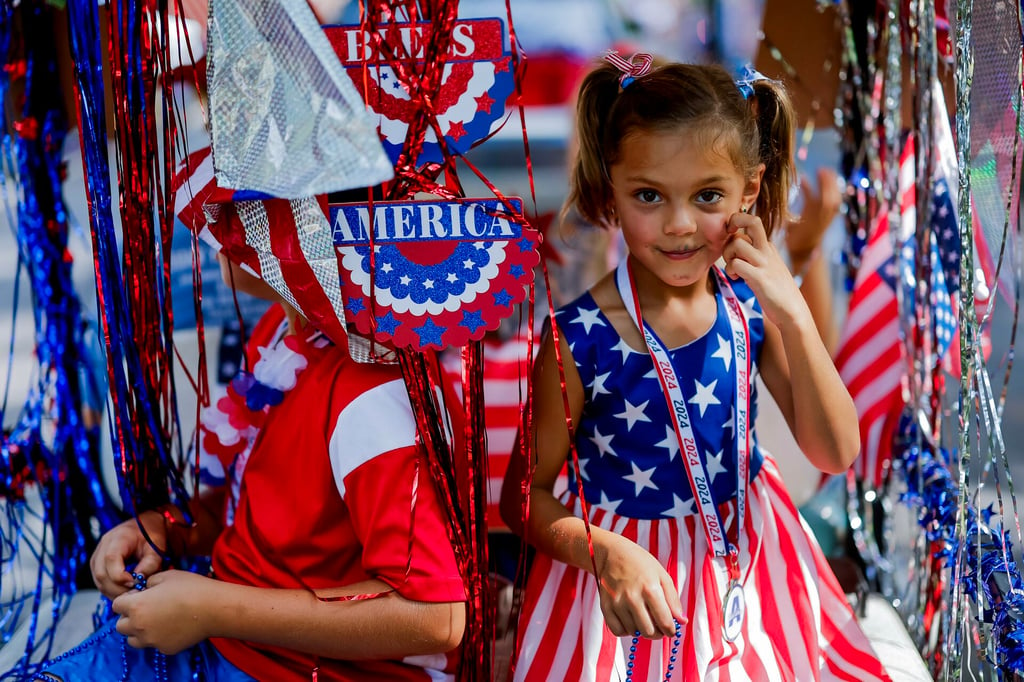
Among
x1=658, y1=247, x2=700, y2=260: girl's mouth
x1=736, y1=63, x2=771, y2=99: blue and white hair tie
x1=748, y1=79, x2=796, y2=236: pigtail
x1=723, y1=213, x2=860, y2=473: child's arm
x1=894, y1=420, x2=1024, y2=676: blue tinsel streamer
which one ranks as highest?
x1=736, y1=63, x2=771, y2=99: blue and white hair tie

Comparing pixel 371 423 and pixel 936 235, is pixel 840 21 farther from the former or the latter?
pixel 371 423

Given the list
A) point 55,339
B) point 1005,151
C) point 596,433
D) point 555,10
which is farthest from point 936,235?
point 555,10

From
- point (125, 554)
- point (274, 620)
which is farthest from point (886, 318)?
point (125, 554)

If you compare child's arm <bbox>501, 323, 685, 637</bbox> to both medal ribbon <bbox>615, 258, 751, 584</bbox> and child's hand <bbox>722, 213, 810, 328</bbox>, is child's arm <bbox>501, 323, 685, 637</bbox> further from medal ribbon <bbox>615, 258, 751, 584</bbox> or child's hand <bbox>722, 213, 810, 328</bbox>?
child's hand <bbox>722, 213, 810, 328</bbox>

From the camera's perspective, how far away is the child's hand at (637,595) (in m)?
1.13

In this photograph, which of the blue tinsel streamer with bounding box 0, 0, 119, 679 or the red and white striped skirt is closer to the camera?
the red and white striped skirt

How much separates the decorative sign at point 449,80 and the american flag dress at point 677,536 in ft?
1.13

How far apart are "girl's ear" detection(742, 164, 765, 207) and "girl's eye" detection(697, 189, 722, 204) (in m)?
0.07

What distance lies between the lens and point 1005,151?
1158 mm

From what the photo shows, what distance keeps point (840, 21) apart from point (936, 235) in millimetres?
455

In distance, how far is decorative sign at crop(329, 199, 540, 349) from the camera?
111 cm

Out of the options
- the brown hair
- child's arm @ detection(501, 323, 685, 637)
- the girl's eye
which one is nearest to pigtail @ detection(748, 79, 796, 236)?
the brown hair

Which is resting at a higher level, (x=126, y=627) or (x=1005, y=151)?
(x=1005, y=151)

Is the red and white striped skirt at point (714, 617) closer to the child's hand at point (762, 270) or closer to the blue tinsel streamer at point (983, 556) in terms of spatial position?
the blue tinsel streamer at point (983, 556)
